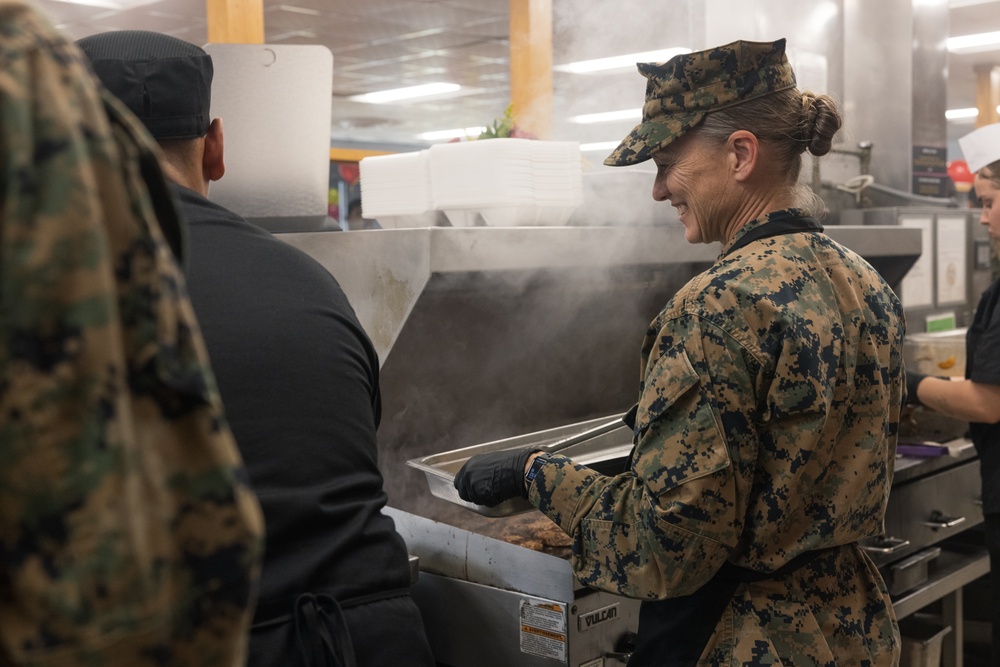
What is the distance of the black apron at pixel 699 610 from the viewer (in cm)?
142

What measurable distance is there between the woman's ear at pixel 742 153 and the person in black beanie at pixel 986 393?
1113mm

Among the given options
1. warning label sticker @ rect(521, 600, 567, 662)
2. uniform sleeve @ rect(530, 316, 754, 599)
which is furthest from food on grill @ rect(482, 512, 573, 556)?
uniform sleeve @ rect(530, 316, 754, 599)

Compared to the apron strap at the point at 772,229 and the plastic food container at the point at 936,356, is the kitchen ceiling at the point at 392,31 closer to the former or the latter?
the plastic food container at the point at 936,356

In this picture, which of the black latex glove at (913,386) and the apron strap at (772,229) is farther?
the black latex glove at (913,386)

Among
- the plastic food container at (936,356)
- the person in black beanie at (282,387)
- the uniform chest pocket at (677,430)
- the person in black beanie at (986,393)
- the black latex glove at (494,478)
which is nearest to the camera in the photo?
the person in black beanie at (282,387)

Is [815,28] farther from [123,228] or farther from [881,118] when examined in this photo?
[123,228]

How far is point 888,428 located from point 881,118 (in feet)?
8.20

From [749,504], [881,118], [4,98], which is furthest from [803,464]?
[881,118]

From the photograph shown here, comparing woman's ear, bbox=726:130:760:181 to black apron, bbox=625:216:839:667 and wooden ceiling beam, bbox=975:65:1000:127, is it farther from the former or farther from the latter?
wooden ceiling beam, bbox=975:65:1000:127

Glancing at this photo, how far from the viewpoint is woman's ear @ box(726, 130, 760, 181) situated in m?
1.46

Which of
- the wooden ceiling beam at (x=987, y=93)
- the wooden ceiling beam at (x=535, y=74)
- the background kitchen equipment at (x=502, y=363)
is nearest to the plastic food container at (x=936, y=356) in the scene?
the background kitchen equipment at (x=502, y=363)

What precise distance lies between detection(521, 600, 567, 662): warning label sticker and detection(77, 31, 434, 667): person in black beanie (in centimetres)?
43

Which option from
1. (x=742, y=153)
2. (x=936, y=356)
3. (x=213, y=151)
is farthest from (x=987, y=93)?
(x=213, y=151)

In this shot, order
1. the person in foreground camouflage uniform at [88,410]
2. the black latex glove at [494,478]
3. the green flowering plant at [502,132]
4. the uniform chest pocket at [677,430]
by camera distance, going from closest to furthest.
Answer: the person in foreground camouflage uniform at [88,410] → the uniform chest pocket at [677,430] → the black latex glove at [494,478] → the green flowering plant at [502,132]
